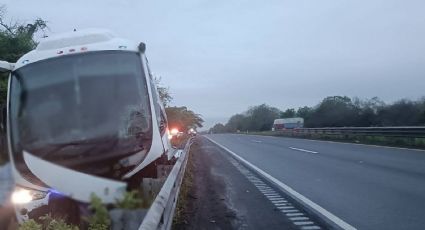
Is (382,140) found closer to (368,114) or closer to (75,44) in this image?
(75,44)

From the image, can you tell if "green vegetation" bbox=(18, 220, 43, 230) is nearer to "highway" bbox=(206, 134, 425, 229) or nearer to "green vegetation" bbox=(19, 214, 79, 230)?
"green vegetation" bbox=(19, 214, 79, 230)

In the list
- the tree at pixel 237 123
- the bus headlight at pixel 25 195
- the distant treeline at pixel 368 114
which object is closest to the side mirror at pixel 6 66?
the bus headlight at pixel 25 195

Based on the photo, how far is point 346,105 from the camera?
74.9 meters

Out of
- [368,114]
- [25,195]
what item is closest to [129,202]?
[25,195]

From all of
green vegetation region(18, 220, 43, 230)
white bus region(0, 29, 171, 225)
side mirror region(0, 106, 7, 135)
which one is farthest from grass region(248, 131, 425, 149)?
green vegetation region(18, 220, 43, 230)

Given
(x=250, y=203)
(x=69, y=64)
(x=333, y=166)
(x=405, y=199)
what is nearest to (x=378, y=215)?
(x=405, y=199)

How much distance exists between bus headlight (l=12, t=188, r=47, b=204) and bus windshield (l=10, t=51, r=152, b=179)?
0.40 meters

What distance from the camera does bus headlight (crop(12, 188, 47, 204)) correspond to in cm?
534

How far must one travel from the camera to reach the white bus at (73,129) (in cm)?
486

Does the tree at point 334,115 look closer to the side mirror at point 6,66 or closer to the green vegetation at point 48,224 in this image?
the side mirror at point 6,66

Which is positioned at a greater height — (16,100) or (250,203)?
(16,100)

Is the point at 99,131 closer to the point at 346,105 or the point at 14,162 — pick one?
the point at 14,162

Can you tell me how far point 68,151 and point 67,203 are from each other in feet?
1.62

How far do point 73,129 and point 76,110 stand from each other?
0.62 ft
